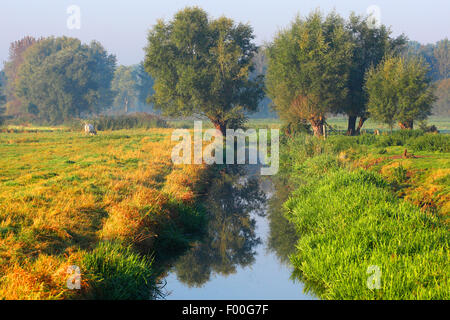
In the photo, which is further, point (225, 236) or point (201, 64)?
point (201, 64)

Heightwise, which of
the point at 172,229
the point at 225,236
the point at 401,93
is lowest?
the point at 225,236

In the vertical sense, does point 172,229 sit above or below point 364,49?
below

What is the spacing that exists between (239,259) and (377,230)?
4.26 metres

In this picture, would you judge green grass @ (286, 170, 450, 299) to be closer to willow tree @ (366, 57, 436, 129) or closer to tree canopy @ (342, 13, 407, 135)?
willow tree @ (366, 57, 436, 129)

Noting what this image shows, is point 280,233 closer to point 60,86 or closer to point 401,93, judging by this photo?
point 401,93

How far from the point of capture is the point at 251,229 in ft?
52.6

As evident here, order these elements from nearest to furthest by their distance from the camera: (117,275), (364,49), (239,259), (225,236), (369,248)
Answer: (117,275), (369,248), (239,259), (225,236), (364,49)

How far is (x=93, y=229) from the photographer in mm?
11695

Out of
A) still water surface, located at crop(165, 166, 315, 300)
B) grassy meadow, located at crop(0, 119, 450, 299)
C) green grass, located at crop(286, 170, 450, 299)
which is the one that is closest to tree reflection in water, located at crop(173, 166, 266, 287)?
still water surface, located at crop(165, 166, 315, 300)

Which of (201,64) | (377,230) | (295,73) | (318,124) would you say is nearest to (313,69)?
(295,73)

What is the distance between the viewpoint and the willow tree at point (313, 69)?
3603 centimetres

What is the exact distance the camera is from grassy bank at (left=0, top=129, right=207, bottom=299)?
318 inches

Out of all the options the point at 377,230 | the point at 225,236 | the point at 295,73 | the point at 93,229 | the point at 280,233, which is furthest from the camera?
the point at 295,73
